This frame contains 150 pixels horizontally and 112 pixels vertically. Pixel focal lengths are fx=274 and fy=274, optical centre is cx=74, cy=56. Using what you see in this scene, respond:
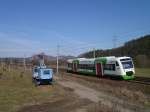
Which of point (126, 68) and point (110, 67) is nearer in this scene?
point (126, 68)

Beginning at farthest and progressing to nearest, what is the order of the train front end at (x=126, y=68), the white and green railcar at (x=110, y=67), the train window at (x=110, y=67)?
the train window at (x=110, y=67)
the white and green railcar at (x=110, y=67)
the train front end at (x=126, y=68)

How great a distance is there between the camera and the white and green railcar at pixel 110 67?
3325cm

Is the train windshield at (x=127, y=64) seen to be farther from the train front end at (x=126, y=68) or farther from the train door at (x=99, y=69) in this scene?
the train door at (x=99, y=69)

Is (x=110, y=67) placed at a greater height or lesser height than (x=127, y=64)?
lesser

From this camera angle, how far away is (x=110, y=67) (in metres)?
35.7

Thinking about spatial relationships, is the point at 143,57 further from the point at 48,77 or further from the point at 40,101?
the point at 40,101

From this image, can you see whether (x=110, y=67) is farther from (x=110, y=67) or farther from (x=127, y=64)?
(x=127, y=64)

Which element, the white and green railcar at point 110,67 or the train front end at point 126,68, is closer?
the train front end at point 126,68

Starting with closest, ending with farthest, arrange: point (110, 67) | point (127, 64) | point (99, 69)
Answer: point (127, 64), point (110, 67), point (99, 69)

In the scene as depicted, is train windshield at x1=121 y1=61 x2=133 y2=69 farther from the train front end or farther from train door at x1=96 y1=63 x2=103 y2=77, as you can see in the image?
train door at x1=96 y1=63 x2=103 y2=77

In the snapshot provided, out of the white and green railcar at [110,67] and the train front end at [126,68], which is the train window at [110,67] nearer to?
the white and green railcar at [110,67]

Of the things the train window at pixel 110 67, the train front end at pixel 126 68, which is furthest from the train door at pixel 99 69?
the train front end at pixel 126 68

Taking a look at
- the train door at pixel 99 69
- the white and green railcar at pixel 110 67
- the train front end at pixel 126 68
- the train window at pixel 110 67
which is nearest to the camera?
the train front end at pixel 126 68

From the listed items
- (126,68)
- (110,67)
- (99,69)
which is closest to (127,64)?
(126,68)
